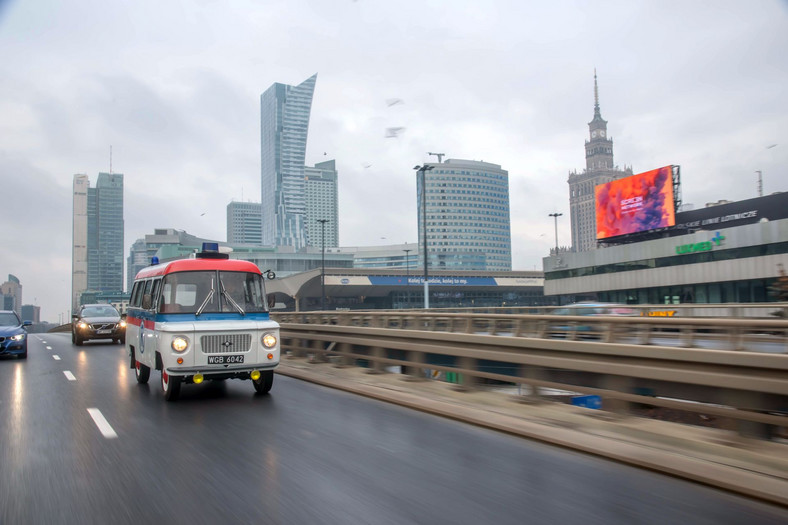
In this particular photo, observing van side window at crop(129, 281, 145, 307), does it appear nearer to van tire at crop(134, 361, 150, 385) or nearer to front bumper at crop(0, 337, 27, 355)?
van tire at crop(134, 361, 150, 385)

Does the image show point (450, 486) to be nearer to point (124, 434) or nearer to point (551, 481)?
point (551, 481)

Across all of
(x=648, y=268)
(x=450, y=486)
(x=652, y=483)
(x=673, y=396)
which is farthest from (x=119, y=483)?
(x=648, y=268)

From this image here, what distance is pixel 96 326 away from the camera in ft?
76.8

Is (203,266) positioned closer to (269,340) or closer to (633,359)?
(269,340)

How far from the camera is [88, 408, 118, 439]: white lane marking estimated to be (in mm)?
7047

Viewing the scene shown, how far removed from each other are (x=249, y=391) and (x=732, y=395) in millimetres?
7912

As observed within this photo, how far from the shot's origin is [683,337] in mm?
6656

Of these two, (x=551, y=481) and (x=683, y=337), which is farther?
(x=683, y=337)

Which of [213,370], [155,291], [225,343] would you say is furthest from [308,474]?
[155,291]

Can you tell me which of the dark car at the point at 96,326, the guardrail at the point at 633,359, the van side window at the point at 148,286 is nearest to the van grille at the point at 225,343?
the van side window at the point at 148,286

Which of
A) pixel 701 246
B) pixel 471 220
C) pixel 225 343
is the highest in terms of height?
pixel 471 220

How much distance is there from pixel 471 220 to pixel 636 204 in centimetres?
11448

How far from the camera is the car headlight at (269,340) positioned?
973cm

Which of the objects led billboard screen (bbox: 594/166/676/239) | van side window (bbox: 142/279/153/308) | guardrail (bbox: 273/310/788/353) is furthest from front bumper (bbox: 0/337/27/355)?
led billboard screen (bbox: 594/166/676/239)
